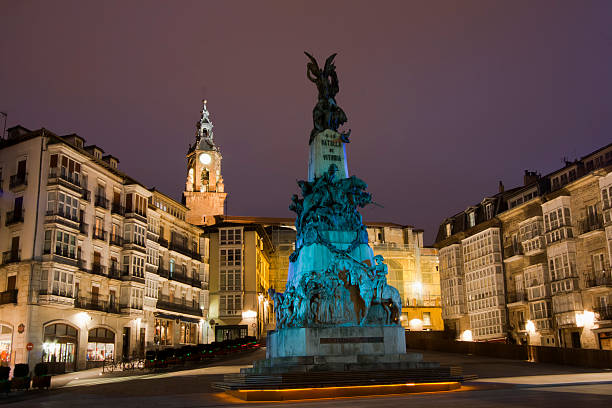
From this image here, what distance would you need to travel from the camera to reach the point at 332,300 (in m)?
23.3

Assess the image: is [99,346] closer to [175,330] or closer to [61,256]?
[61,256]

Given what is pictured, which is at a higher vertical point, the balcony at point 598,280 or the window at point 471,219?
the window at point 471,219

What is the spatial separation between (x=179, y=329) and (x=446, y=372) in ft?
147

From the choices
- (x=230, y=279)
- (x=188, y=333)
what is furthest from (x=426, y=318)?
(x=188, y=333)

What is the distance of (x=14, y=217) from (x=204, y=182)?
58.8 m

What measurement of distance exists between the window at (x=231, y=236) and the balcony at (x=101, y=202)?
20.5m

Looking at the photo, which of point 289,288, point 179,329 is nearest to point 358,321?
point 289,288

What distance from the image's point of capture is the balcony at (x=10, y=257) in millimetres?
42000

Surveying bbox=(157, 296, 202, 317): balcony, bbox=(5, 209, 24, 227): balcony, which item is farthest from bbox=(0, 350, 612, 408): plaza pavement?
bbox=(157, 296, 202, 317): balcony

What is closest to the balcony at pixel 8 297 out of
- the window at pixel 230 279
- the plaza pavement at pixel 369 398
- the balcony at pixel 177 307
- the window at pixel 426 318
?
the balcony at pixel 177 307

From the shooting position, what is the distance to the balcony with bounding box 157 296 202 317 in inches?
2271

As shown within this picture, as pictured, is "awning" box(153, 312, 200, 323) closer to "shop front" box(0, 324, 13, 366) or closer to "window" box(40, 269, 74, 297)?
"window" box(40, 269, 74, 297)

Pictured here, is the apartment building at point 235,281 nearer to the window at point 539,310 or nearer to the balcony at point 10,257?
the balcony at point 10,257

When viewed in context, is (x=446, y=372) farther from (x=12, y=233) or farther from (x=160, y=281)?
(x=160, y=281)
